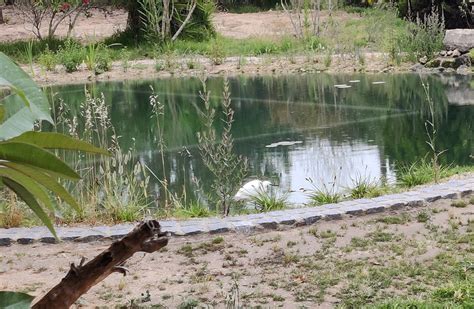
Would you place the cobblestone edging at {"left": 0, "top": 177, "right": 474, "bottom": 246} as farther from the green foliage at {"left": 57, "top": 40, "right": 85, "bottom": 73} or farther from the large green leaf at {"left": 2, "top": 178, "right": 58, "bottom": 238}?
the green foliage at {"left": 57, "top": 40, "right": 85, "bottom": 73}

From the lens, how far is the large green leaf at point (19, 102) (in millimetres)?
909

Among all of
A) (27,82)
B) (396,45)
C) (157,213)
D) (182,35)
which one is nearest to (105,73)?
(182,35)

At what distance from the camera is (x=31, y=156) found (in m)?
1.03

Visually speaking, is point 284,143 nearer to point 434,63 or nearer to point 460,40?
point 434,63

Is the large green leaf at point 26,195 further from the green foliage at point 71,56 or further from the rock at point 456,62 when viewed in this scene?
the green foliage at point 71,56

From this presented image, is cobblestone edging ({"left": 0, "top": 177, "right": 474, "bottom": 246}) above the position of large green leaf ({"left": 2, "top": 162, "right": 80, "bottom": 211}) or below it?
below

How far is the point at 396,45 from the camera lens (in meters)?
15.6

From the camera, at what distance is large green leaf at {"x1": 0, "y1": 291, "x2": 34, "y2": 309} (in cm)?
92

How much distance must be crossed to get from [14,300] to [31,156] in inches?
7.9

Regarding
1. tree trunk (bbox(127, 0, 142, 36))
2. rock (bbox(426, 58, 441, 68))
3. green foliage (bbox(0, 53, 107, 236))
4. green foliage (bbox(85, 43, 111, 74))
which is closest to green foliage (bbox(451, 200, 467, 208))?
green foliage (bbox(0, 53, 107, 236))

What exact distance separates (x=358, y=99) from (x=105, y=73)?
20.4 ft

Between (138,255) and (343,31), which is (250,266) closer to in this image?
(138,255)

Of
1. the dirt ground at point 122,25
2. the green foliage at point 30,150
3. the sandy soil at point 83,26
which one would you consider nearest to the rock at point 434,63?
the dirt ground at point 122,25

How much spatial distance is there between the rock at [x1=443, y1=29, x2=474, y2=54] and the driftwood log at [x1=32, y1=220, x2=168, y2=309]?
14.1m
